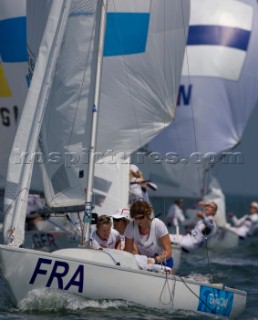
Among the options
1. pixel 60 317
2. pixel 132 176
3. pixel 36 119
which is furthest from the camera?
pixel 132 176

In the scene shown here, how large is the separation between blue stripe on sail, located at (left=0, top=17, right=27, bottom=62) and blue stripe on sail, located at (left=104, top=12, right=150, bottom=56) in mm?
1368

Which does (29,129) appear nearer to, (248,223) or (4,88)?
(4,88)

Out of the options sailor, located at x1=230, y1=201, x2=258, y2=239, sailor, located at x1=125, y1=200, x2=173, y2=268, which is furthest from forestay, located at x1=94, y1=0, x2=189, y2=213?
sailor, located at x1=230, y1=201, x2=258, y2=239

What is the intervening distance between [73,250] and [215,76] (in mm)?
13911

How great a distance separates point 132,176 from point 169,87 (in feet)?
12.3

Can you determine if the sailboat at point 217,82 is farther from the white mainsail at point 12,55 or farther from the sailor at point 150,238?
the sailor at point 150,238

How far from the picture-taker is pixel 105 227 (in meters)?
10.4

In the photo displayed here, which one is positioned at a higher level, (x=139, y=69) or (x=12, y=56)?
(x=12, y=56)

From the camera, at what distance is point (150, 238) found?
10.2 metres

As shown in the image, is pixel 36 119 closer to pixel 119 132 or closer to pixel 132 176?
pixel 119 132

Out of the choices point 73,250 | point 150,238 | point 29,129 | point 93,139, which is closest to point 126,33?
point 93,139

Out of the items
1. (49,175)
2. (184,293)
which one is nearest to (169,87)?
(49,175)

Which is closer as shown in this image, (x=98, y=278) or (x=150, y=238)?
(x=98, y=278)

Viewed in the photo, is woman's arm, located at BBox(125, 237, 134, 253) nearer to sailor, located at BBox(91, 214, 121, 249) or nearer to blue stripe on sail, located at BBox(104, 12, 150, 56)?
sailor, located at BBox(91, 214, 121, 249)
